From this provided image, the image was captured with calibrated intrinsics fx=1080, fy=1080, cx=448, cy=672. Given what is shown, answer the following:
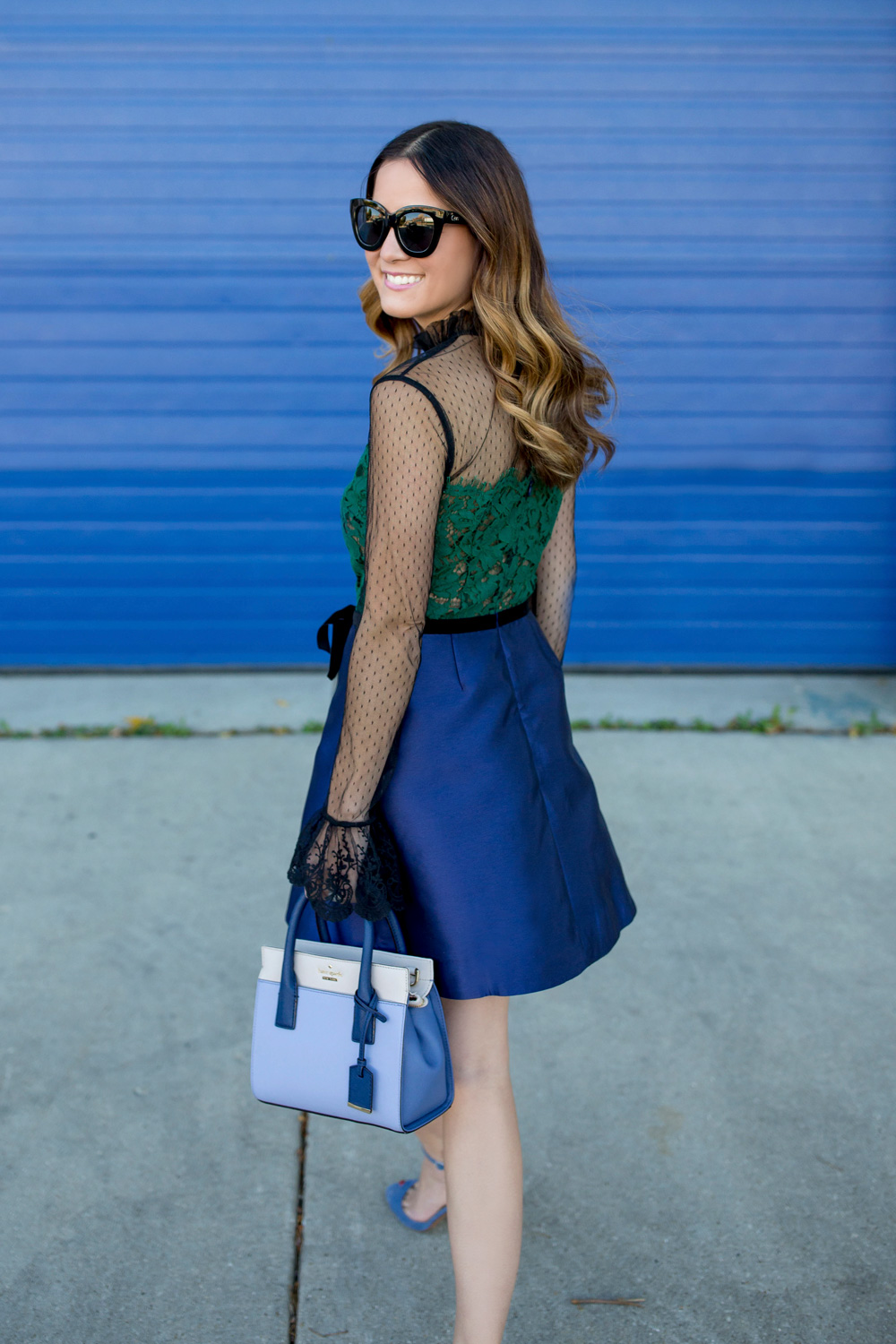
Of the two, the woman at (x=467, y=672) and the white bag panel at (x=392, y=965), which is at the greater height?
the woman at (x=467, y=672)

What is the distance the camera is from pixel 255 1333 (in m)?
1.89

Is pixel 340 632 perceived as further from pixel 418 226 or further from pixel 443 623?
pixel 418 226

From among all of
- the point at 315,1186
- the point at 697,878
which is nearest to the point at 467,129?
the point at 315,1186

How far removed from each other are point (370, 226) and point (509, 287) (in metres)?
0.22

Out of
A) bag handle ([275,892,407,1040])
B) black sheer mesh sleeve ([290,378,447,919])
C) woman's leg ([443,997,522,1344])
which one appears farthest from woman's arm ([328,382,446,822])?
woman's leg ([443,997,522,1344])

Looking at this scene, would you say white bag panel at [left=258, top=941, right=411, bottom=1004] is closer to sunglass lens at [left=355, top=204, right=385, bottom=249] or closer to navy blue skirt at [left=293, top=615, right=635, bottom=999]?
navy blue skirt at [left=293, top=615, right=635, bottom=999]

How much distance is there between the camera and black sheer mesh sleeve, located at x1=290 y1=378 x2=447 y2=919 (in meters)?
1.41

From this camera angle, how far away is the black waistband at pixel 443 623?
63.2 inches

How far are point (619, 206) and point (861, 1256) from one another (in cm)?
405

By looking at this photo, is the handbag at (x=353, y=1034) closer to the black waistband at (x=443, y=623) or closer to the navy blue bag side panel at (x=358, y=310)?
the black waistband at (x=443, y=623)

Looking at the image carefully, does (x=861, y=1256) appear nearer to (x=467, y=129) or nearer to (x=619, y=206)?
(x=467, y=129)

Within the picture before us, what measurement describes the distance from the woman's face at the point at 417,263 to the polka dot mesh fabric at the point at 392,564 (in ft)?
0.16

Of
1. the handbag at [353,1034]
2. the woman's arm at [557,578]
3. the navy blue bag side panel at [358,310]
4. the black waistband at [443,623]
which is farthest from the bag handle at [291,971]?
the navy blue bag side panel at [358,310]

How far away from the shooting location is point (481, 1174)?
1663mm
